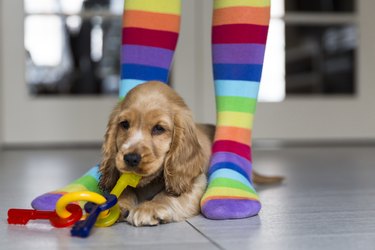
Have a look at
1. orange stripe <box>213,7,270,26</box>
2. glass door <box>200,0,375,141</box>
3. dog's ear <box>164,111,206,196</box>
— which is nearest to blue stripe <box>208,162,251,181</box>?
dog's ear <box>164,111,206,196</box>

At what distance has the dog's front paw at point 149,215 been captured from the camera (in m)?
1.16

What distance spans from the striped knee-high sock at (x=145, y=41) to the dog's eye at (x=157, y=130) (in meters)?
0.27

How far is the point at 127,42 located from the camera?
1.51 meters

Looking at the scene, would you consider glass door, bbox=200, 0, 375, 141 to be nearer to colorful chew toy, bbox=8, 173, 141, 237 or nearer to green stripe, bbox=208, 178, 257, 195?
green stripe, bbox=208, 178, 257, 195

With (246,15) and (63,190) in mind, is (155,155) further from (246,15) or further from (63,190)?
(246,15)

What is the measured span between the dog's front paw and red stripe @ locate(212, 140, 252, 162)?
28cm

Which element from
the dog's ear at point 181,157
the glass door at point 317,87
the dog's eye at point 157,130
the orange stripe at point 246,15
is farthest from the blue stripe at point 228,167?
the glass door at point 317,87

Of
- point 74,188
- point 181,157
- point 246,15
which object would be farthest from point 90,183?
point 246,15

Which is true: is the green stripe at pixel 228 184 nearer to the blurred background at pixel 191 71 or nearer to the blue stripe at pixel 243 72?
the blue stripe at pixel 243 72

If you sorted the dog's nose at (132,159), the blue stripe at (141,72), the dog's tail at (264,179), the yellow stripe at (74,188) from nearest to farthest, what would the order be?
the dog's nose at (132,159) → the yellow stripe at (74,188) → the blue stripe at (141,72) → the dog's tail at (264,179)

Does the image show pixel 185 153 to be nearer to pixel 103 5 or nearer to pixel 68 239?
pixel 68 239

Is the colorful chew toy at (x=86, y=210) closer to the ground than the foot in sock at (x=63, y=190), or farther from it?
farther from it

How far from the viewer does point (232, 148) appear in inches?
56.7

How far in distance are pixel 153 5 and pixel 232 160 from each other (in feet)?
1.29
